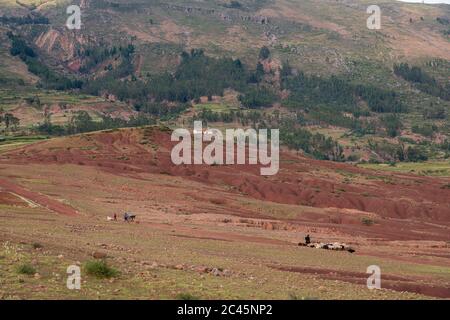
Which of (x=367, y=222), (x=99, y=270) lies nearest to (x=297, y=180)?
(x=367, y=222)

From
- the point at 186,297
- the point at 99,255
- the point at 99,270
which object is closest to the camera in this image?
the point at 186,297

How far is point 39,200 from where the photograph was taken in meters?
63.7

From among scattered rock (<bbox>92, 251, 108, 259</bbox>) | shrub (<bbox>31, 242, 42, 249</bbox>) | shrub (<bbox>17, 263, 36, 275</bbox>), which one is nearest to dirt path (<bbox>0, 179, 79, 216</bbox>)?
shrub (<bbox>31, 242, 42, 249</bbox>)

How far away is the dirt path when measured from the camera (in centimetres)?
5991

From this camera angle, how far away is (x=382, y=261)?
44.6 meters

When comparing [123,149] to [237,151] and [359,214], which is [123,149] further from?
[359,214]

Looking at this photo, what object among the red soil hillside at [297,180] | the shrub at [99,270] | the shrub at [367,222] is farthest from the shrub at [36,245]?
the shrub at [367,222]

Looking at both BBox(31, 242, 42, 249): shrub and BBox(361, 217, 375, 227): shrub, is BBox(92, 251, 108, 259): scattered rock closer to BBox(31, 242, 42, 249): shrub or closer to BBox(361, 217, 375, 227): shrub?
BBox(31, 242, 42, 249): shrub

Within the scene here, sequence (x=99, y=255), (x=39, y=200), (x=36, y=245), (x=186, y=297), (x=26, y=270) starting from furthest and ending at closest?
1. (x=39, y=200)
2. (x=36, y=245)
3. (x=99, y=255)
4. (x=26, y=270)
5. (x=186, y=297)

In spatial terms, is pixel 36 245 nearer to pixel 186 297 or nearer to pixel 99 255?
pixel 99 255

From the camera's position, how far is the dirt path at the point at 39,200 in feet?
197

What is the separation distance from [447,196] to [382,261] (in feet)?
219
